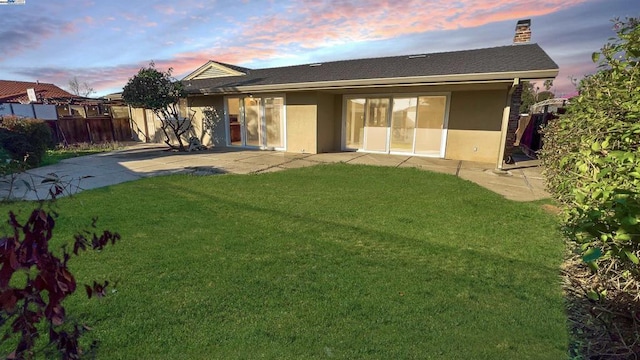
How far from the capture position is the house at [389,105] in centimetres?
916

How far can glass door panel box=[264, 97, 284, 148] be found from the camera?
1254 cm

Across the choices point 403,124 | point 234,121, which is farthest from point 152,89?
point 403,124

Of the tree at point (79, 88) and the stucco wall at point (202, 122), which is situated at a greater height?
the tree at point (79, 88)

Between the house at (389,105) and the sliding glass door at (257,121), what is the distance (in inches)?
1.7

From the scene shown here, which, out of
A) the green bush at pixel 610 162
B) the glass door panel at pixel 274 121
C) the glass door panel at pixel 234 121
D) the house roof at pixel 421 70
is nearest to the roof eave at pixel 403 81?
the house roof at pixel 421 70

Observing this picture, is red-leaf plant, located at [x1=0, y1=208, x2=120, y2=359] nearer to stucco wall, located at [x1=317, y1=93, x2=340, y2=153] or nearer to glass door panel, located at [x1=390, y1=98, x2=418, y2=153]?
stucco wall, located at [x1=317, y1=93, x2=340, y2=153]

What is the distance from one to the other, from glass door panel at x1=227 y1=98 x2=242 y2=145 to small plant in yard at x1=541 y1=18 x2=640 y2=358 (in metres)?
12.6

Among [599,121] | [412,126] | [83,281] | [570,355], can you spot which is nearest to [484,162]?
[412,126]

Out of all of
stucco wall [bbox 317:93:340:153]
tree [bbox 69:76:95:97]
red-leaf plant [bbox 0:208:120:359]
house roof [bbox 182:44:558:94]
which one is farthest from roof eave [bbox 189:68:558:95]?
tree [bbox 69:76:95:97]

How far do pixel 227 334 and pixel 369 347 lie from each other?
109 centimetres

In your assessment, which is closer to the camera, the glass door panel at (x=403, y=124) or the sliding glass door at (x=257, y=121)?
the glass door panel at (x=403, y=124)

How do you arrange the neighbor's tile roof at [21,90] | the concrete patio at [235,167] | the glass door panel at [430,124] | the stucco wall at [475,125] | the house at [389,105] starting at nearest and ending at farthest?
the concrete patio at [235,167], the house at [389,105], the stucco wall at [475,125], the glass door panel at [430,124], the neighbor's tile roof at [21,90]

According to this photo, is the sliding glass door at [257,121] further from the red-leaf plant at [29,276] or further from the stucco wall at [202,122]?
the red-leaf plant at [29,276]

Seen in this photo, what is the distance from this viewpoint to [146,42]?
35.9ft
